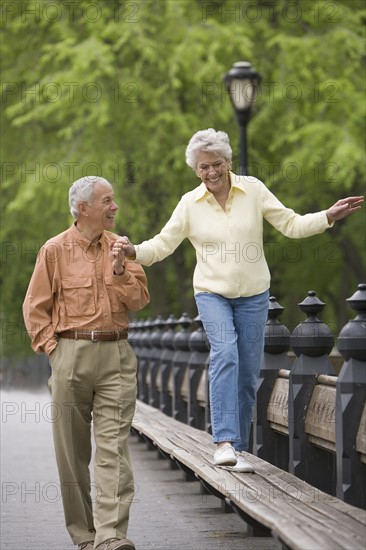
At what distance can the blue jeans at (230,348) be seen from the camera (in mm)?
7836

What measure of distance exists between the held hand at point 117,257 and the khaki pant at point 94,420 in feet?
1.22

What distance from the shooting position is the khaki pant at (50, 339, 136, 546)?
709 cm

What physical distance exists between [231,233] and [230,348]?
0.64 meters

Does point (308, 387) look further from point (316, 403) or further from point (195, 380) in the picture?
point (195, 380)

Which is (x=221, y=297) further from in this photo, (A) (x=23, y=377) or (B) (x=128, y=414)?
(A) (x=23, y=377)

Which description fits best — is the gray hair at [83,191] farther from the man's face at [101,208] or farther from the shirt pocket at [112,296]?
the shirt pocket at [112,296]

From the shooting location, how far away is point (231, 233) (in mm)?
7910

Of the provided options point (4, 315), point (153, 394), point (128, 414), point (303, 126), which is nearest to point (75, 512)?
point (128, 414)

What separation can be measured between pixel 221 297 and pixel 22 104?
65.4ft

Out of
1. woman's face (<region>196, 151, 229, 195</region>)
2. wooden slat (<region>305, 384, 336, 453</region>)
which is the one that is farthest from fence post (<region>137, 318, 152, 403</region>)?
wooden slat (<region>305, 384, 336, 453</region>)

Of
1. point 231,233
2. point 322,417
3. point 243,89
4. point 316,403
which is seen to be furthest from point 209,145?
point 243,89

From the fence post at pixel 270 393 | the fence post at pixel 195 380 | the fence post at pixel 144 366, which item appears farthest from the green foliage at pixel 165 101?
the fence post at pixel 270 393

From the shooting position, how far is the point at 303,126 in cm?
2608

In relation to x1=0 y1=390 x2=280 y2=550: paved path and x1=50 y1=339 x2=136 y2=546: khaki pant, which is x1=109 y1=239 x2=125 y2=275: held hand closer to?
x1=50 y1=339 x2=136 y2=546: khaki pant
